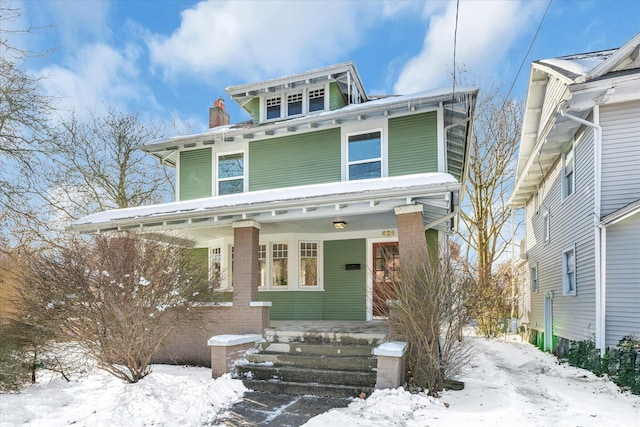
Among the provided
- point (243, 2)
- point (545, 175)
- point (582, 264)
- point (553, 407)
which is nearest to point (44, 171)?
point (243, 2)

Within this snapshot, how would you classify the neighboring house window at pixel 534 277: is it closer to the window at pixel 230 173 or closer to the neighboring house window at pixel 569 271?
the neighboring house window at pixel 569 271

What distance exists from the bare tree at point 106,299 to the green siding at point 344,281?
189 inches

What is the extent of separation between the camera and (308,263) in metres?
11.1

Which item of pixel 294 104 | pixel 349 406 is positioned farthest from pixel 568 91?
pixel 349 406

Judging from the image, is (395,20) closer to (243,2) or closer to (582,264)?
(243,2)

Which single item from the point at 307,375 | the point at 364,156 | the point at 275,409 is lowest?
the point at 275,409

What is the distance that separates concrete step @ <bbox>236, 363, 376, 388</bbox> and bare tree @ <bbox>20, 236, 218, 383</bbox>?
5.61 ft

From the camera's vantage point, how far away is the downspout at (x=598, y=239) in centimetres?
820

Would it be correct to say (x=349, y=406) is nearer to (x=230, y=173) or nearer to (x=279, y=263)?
(x=279, y=263)

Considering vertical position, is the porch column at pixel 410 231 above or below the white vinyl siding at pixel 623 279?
above

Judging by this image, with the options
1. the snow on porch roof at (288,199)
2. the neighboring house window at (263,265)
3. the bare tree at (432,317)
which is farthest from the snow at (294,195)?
the neighboring house window at (263,265)

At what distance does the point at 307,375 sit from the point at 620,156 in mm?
7855

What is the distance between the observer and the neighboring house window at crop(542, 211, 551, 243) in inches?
522

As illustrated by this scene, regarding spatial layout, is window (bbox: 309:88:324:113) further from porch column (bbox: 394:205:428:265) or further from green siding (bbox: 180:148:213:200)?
porch column (bbox: 394:205:428:265)
